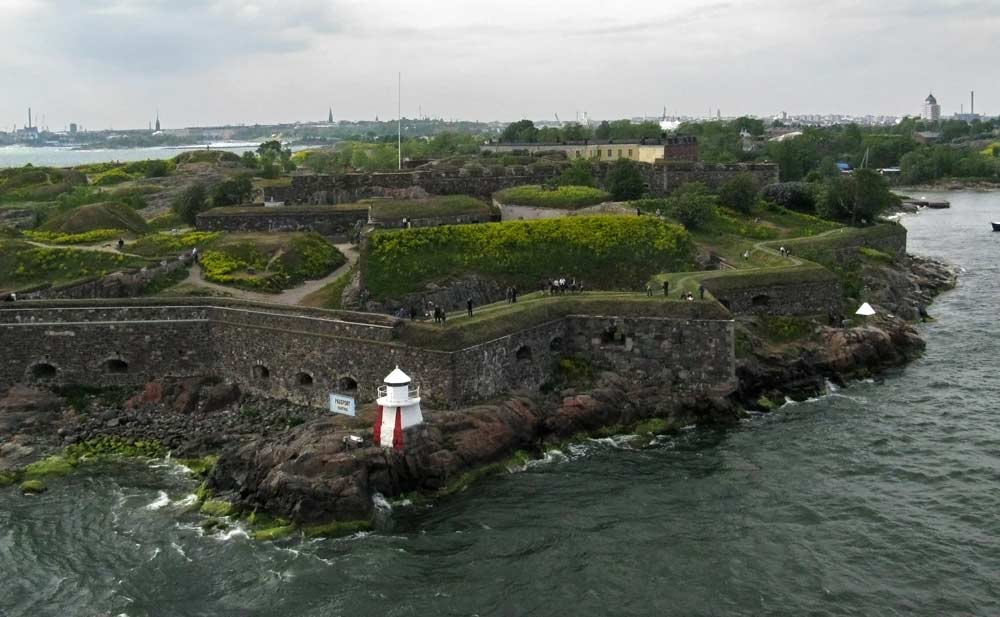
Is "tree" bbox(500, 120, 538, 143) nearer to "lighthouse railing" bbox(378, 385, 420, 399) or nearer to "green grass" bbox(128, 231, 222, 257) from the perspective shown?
"green grass" bbox(128, 231, 222, 257)

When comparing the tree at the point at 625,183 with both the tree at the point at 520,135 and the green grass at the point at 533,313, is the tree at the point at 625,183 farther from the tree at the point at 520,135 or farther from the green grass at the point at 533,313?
the tree at the point at 520,135

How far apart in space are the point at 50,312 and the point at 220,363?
7.13 m

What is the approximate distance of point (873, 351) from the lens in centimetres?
4306

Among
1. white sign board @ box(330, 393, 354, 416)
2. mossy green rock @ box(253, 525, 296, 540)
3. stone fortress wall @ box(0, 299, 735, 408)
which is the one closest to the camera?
mossy green rock @ box(253, 525, 296, 540)

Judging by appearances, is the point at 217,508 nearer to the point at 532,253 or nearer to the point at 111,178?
the point at 532,253

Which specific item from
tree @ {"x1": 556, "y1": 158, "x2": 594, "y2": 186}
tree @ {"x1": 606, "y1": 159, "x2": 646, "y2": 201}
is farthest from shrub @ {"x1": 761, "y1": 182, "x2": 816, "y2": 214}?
tree @ {"x1": 556, "y1": 158, "x2": 594, "y2": 186}

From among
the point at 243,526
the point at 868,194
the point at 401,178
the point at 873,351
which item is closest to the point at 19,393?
the point at 243,526

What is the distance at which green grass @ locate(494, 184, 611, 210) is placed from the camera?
54.3 metres

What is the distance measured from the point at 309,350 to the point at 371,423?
5.90 m

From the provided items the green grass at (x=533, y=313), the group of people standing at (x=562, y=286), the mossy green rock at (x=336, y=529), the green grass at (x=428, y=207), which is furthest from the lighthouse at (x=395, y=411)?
the green grass at (x=428, y=207)

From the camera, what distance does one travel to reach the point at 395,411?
3064 centimetres

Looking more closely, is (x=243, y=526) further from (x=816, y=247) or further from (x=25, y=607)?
(x=816, y=247)

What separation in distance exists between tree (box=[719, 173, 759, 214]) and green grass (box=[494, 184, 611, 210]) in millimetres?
8526

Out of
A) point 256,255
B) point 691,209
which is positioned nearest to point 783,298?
point 691,209
